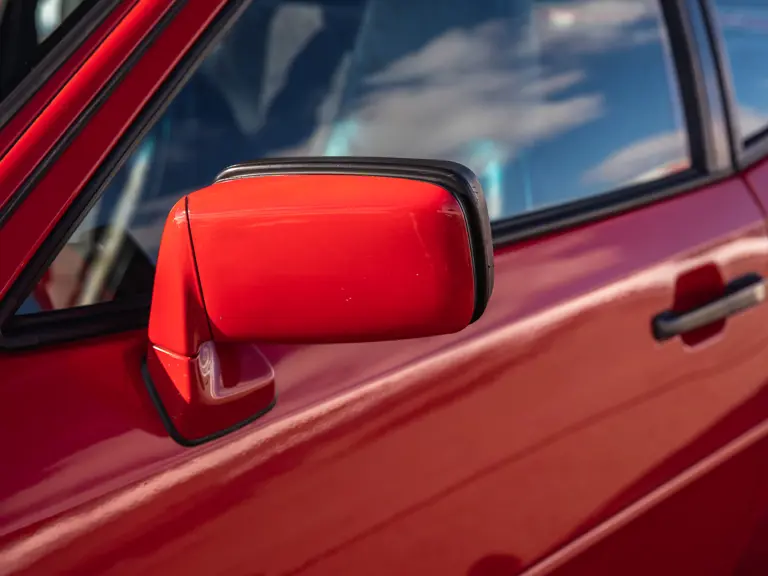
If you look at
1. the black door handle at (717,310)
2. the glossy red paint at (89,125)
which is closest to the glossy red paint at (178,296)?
the glossy red paint at (89,125)

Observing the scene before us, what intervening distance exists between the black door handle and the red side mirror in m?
0.68

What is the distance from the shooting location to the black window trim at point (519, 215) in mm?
983

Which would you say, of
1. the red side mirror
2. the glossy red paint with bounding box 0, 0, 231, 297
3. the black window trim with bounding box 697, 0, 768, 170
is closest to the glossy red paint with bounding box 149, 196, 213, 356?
the red side mirror

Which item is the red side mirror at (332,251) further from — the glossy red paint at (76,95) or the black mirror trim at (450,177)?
the glossy red paint at (76,95)

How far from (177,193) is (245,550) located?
1.63 feet

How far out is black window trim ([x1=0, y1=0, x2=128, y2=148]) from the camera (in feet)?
3.31

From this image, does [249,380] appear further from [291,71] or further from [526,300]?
[291,71]

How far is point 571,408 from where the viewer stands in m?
1.35

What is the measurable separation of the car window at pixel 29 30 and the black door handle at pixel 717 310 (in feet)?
3.25

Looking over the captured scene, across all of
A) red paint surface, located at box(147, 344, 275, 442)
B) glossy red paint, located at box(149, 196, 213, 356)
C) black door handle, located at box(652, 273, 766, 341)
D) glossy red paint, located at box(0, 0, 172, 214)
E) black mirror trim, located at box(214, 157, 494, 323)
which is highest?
glossy red paint, located at box(0, 0, 172, 214)

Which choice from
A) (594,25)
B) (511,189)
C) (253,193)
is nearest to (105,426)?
(253,193)

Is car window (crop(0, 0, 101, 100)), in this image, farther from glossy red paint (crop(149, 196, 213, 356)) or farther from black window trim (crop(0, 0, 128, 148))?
glossy red paint (crop(149, 196, 213, 356))

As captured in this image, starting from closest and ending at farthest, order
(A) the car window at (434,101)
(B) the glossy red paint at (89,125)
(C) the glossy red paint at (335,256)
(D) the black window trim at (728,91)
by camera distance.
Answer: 1. (C) the glossy red paint at (335,256)
2. (B) the glossy red paint at (89,125)
3. (A) the car window at (434,101)
4. (D) the black window trim at (728,91)

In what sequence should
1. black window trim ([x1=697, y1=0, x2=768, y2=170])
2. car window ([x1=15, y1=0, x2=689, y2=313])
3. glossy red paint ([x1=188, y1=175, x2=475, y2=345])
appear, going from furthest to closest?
black window trim ([x1=697, y1=0, x2=768, y2=170]) < car window ([x1=15, y1=0, x2=689, y2=313]) < glossy red paint ([x1=188, y1=175, x2=475, y2=345])
